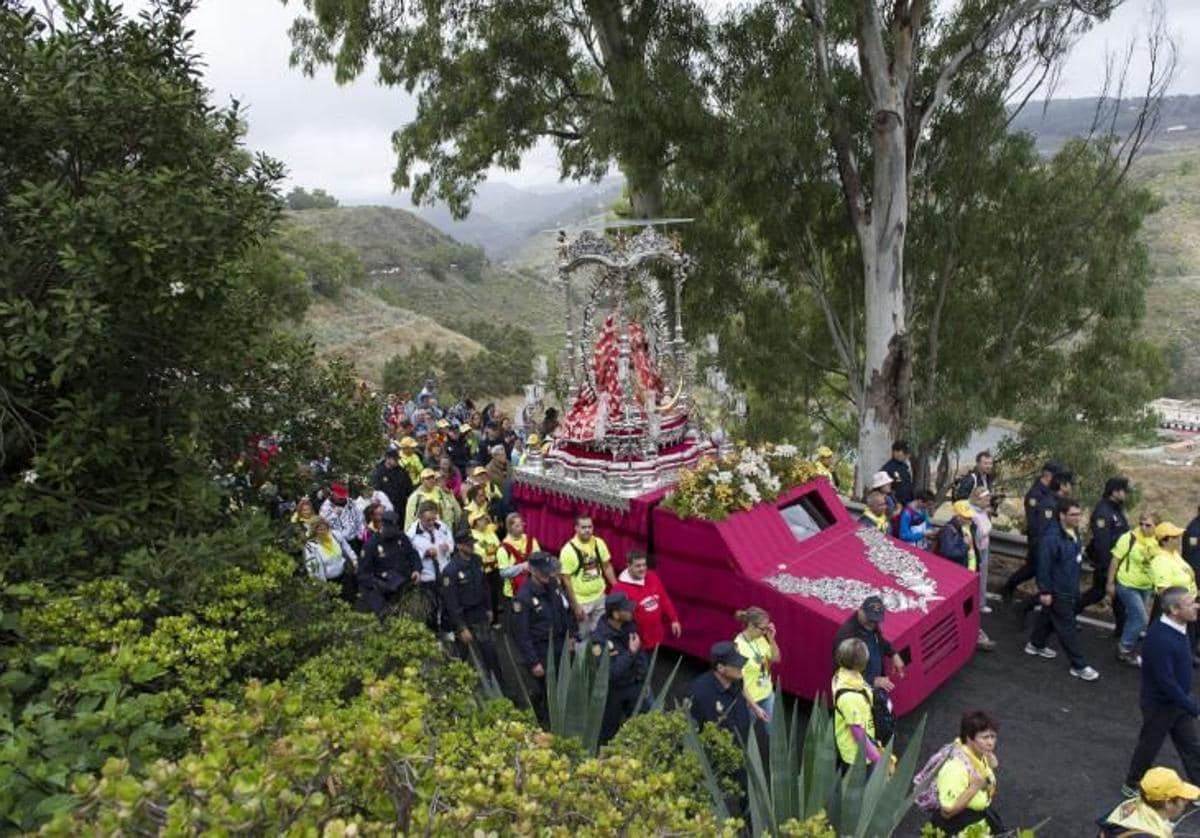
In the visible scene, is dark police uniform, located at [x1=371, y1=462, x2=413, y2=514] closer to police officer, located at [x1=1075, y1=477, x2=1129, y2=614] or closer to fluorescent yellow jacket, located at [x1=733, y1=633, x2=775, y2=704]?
fluorescent yellow jacket, located at [x1=733, y1=633, x2=775, y2=704]

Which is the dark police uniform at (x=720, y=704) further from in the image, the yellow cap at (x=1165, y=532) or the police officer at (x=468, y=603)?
the yellow cap at (x=1165, y=532)

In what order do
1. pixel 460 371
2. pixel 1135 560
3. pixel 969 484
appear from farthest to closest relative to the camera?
pixel 460 371 < pixel 969 484 < pixel 1135 560

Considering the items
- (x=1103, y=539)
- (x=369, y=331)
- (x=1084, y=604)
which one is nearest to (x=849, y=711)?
(x=1084, y=604)

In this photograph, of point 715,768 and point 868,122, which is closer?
point 715,768

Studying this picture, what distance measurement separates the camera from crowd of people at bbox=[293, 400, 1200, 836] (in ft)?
16.2

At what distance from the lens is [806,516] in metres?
8.48

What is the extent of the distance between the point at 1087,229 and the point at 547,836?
43.4ft

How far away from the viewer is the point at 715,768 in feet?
15.6

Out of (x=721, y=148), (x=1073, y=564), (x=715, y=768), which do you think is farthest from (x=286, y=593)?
(x=721, y=148)

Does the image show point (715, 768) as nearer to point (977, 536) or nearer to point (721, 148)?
point (977, 536)

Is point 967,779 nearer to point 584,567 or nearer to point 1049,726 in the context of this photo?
point 1049,726

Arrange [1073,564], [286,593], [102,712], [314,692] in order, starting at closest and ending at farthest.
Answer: [102,712] → [314,692] → [286,593] → [1073,564]

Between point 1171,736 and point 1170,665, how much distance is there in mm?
641

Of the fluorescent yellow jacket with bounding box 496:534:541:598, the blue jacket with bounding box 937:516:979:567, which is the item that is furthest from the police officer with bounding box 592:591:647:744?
the blue jacket with bounding box 937:516:979:567
